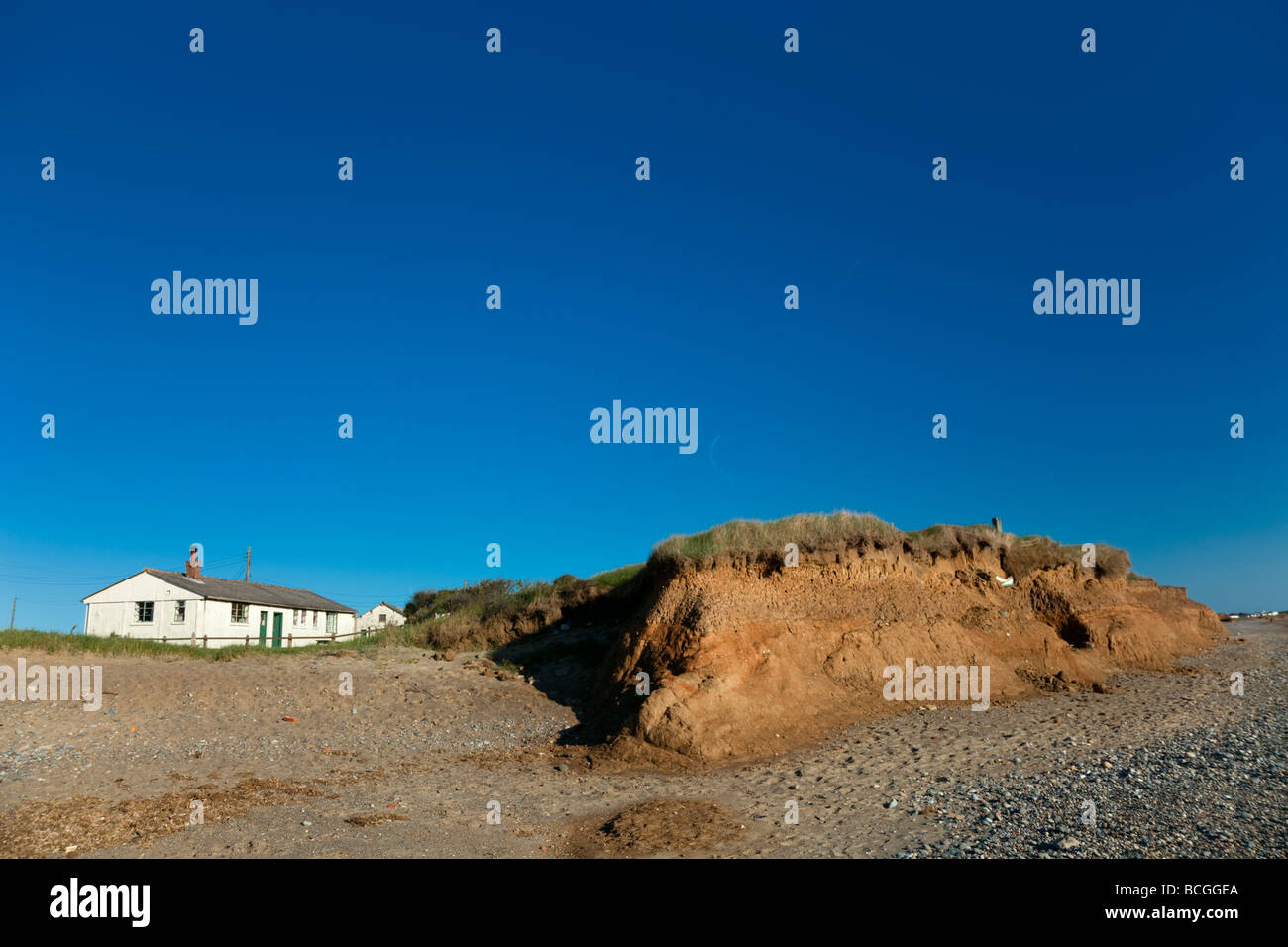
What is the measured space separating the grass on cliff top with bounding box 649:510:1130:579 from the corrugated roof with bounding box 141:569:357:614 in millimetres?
32963

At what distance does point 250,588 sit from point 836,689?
4328 cm

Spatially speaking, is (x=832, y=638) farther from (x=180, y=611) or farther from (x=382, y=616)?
(x=382, y=616)

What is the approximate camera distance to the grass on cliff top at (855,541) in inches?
766

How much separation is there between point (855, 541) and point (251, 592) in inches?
1630

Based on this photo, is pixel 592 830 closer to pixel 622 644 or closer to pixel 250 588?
pixel 622 644

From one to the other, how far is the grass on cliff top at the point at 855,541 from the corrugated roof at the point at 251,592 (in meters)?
33.0

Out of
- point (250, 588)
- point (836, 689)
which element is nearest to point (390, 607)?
point (250, 588)

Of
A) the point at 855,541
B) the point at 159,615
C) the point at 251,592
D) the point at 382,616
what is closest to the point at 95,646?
the point at 159,615

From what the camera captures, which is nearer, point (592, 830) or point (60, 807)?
point (592, 830)

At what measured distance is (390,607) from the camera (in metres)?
75.4

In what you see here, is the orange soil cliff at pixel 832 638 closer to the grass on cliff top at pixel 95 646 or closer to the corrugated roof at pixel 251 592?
the grass on cliff top at pixel 95 646

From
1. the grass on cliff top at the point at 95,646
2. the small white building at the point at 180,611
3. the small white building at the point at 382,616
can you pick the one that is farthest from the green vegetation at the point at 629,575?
the small white building at the point at 382,616
